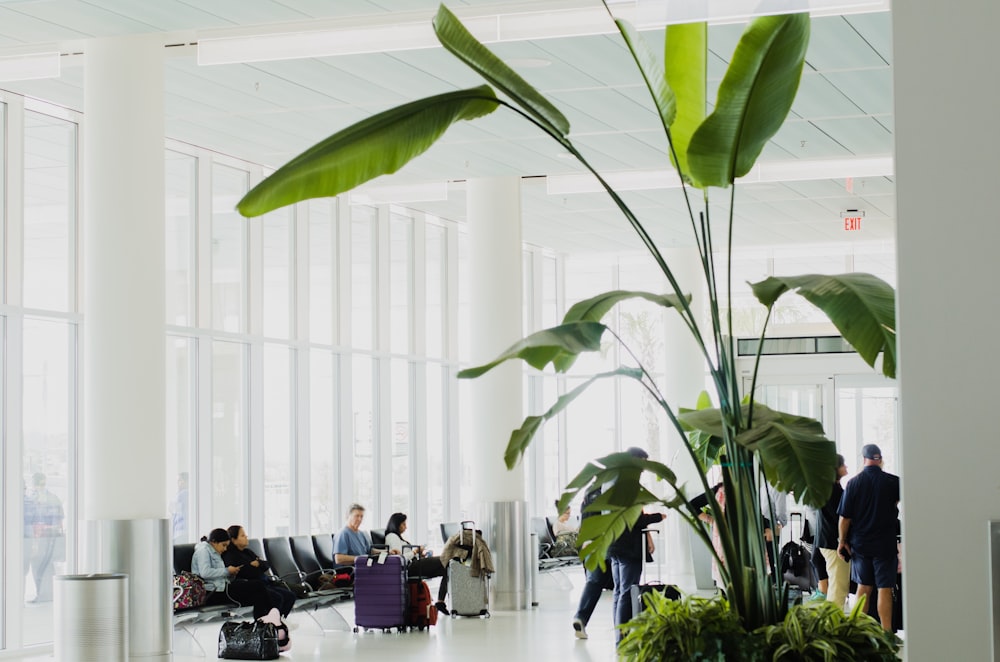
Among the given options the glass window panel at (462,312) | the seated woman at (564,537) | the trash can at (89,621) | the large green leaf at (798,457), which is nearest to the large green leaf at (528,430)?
the large green leaf at (798,457)

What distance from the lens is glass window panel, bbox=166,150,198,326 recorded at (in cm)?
1316

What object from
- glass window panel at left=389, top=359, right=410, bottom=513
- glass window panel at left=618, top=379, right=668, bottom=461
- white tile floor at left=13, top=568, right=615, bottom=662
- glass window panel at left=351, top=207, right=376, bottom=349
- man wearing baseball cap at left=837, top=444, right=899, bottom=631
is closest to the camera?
man wearing baseball cap at left=837, top=444, right=899, bottom=631

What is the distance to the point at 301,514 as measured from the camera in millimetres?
14969

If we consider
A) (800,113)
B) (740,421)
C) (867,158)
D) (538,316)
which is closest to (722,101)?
(740,421)

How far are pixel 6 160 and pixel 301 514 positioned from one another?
5670 millimetres

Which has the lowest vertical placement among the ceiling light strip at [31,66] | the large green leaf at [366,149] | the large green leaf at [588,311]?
the large green leaf at [588,311]

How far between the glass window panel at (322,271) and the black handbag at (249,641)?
5.49 m

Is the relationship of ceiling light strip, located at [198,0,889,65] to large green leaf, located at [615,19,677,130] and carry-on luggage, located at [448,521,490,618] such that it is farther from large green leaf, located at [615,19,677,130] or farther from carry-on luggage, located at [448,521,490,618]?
carry-on luggage, located at [448,521,490,618]

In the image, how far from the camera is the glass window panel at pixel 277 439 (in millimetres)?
14531

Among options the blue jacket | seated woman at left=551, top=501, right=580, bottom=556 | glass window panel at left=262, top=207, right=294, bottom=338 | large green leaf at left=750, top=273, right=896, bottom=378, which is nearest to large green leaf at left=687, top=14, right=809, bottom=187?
large green leaf at left=750, top=273, right=896, bottom=378

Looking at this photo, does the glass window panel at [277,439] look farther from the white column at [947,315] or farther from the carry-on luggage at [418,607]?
the white column at [947,315]

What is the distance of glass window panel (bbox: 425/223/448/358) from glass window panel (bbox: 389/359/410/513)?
785mm

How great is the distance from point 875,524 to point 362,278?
8545 millimetres

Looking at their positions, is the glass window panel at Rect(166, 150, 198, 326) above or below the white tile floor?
above
